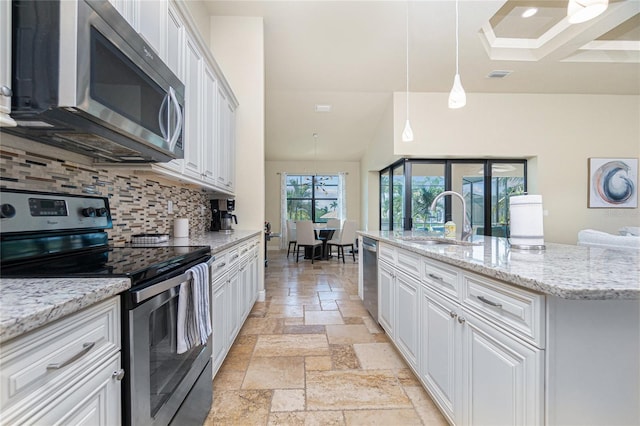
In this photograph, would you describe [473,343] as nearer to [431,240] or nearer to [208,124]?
[431,240]

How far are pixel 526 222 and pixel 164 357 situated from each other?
1821mm

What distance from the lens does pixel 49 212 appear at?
3.76 ft

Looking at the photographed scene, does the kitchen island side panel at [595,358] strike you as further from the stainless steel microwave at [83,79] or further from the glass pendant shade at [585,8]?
the glass pendant shade at [585,8]

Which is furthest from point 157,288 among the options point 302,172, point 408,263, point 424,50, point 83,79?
point 302,172

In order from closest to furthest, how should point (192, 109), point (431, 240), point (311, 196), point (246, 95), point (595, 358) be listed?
point (595, 358) < point (192, 109) < point (431, 240) < point (246, 95) < point (311, 196)

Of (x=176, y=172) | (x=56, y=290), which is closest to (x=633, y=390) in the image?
(x=56, y=290)

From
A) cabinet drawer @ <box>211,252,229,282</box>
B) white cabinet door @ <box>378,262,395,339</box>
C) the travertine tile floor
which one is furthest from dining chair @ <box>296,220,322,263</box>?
cabinet drawer @ <box>211,252,229,282</box>

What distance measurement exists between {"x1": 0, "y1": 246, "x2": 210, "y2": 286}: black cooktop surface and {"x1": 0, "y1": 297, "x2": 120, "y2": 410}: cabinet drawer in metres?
0.13

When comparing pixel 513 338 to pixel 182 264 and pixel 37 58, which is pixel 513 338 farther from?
pixel 37 58

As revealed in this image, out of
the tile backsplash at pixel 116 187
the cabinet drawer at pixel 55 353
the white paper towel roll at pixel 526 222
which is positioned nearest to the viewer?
the cabinet drawer at pixel 55 353

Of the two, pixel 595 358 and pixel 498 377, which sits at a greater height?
pixel 595 358

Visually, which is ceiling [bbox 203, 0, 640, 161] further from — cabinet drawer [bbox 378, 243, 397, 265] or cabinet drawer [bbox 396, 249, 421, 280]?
cabinet drawer [bbox 396, 249, 421, 280]

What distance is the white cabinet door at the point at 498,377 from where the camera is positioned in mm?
886

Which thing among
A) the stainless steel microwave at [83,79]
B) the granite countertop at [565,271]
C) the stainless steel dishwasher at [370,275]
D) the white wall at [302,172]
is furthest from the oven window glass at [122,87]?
the white wall at [302,172]
